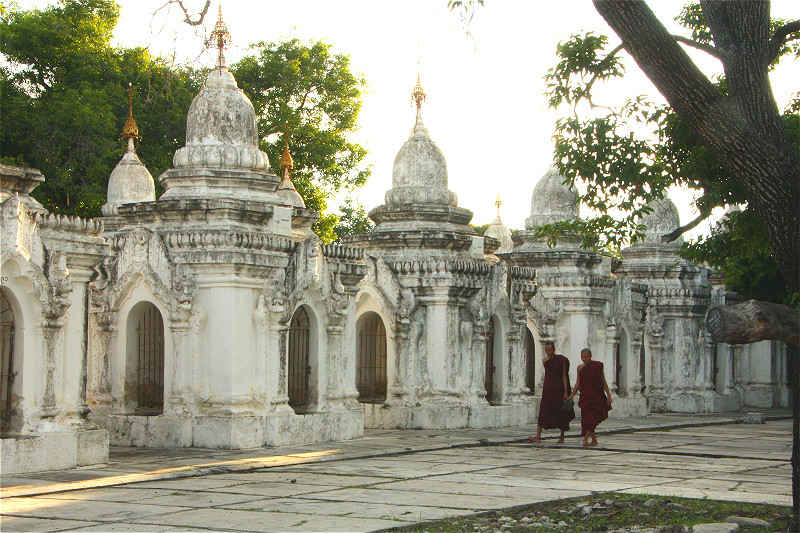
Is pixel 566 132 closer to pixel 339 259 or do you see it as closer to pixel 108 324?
pixel 339 259

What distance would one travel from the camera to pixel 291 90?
3650 centimetres

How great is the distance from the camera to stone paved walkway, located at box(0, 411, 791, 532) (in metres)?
9.85

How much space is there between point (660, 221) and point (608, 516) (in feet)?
61.6

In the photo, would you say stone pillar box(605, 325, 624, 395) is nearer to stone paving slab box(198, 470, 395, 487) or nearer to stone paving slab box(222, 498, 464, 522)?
stone paving slab box(198, 470, 395, 487)

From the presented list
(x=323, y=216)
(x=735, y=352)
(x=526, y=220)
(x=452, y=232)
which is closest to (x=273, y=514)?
(x=452, y=232)

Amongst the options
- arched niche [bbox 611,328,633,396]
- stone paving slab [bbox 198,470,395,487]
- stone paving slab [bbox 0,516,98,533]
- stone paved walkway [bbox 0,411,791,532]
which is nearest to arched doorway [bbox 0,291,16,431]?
stone paved walkway [bbox 0,411,791,532]

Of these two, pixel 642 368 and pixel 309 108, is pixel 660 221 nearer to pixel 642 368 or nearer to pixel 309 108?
pixel 642 368

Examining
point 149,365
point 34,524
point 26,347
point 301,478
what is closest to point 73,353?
point 26,347

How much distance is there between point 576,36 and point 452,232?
7.84m

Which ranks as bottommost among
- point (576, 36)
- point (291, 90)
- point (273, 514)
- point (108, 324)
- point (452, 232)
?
point (273, 514)

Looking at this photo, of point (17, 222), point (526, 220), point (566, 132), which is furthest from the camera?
point (526, 220)

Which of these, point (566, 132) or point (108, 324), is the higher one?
point (566, 132)

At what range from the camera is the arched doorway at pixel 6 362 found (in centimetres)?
1323

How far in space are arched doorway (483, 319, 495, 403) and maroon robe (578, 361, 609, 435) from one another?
13.8 feet
